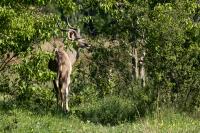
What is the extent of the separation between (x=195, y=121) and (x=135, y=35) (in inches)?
114

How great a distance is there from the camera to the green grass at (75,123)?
39.6 ft

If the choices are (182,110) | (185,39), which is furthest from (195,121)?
(185,39)

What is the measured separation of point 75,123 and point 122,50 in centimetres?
352

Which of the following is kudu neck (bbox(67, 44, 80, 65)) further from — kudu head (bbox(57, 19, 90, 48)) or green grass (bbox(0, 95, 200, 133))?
green grass (bbox(0, 95, 200, 133))

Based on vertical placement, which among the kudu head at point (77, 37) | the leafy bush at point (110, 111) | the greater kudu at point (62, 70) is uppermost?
the kudu head at point (77, 37)

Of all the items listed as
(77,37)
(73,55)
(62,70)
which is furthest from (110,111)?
(73,55)

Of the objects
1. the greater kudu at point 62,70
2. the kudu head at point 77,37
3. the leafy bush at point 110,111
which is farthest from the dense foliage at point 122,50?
the greater kudu at point 62,70

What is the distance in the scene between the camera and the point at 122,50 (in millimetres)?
16234

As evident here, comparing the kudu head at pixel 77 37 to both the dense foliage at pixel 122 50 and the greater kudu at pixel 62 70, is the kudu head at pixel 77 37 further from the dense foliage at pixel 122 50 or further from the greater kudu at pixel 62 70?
the dense foliage at pixel 122 50

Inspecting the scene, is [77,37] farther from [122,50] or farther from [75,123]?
[75,123]

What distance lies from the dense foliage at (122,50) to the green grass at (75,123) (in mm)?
514

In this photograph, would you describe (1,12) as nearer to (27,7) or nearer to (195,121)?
(27,7)

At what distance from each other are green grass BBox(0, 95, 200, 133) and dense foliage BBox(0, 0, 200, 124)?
0.51 meters

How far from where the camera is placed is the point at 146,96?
14.3 m
